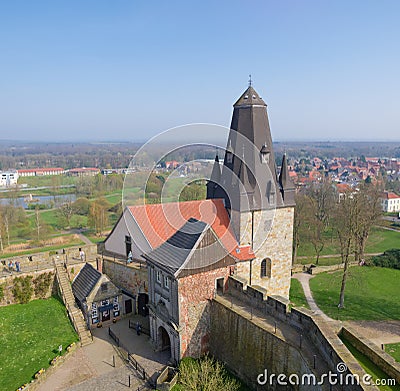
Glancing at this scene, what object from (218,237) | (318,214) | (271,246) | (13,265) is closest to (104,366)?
(218,237)

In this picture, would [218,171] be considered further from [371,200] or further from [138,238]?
[371,200]

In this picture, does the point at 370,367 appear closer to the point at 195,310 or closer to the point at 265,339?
the point at 265,339

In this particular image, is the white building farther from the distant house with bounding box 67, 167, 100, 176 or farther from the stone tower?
the stone tower

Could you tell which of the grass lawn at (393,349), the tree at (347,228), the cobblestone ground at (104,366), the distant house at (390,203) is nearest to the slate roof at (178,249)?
the cobblestone ground at (104,366)

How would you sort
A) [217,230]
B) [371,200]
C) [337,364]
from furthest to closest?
1. [371,200]
2. [217,230]
3. [337,364]

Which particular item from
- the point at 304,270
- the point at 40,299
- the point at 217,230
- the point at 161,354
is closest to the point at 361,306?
the point at 304,270
